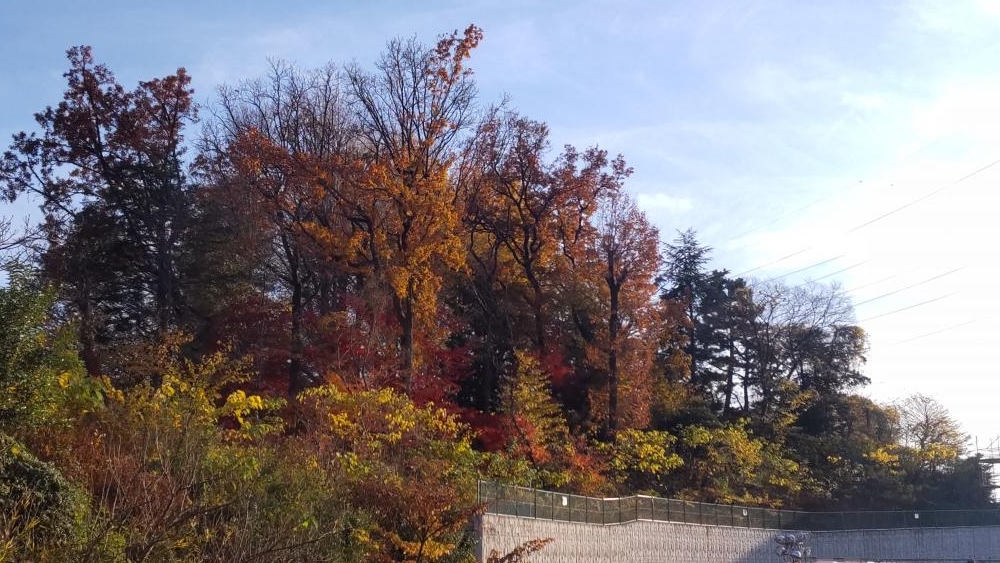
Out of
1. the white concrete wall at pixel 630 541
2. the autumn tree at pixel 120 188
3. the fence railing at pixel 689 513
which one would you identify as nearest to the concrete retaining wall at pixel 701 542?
the white concrete wall at pixel 630 541

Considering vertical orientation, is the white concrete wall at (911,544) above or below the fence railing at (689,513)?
below

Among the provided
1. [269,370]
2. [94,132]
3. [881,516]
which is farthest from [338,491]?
[881,516]

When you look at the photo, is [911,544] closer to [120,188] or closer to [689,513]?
[689,513]

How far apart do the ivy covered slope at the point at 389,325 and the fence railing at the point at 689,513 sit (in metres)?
1.33

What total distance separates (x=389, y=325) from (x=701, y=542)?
13.2 m

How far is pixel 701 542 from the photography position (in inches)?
1383

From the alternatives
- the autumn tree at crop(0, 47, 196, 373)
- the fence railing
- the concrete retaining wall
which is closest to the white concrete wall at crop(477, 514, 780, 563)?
the concrete retaining wall

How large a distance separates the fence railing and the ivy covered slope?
133 cm

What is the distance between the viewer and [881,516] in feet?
145

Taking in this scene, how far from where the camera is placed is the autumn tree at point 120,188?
37344mm

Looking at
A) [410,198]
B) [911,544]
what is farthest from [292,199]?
[911,544]

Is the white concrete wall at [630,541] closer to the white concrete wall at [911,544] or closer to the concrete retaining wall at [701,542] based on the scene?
the concrete retaining wall at [701,542]

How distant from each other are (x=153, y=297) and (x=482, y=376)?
45.2ft

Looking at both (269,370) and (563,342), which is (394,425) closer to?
(269,370)
